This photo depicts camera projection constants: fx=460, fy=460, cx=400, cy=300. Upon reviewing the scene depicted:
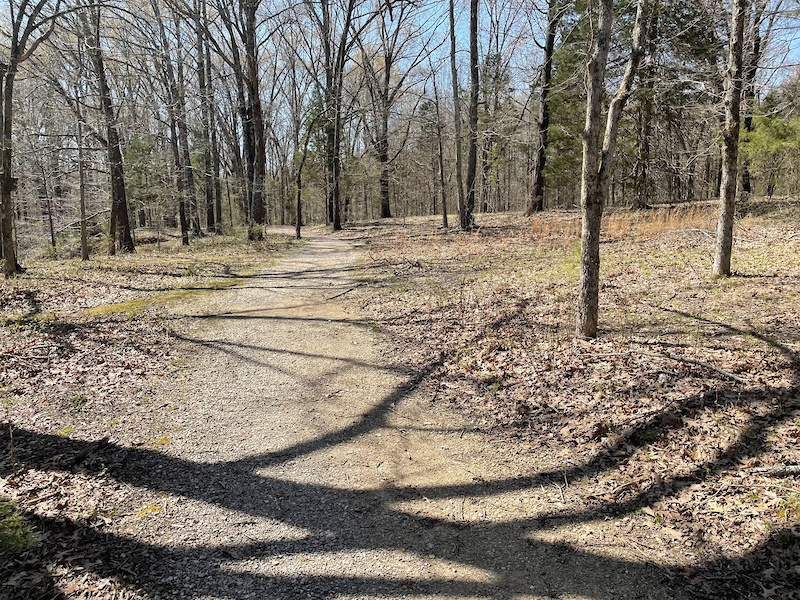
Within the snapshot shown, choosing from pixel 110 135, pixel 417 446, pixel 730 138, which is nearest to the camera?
pixel 417 446

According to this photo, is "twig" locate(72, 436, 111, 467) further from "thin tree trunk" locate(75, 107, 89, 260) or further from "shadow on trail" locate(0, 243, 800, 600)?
"thin tree trunk" locate(75, 107, 89, 260)

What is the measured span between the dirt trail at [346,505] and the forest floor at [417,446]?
0.02m

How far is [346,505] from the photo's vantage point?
149 inches

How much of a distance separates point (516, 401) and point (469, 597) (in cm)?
264

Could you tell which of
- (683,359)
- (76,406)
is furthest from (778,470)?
(76,406)

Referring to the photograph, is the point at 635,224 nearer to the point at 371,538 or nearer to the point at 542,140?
the point at 542,140

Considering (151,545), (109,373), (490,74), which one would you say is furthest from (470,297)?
(490,74)

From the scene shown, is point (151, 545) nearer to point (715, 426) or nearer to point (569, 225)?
point (715, 426)

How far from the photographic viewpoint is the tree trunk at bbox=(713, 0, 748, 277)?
7280mm

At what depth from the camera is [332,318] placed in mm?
8781

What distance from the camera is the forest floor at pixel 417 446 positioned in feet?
10.1

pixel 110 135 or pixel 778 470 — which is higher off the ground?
pixel 110 135

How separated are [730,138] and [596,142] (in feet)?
11.7

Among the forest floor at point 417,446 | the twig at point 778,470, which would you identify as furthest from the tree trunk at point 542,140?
the twig at point 778,470
